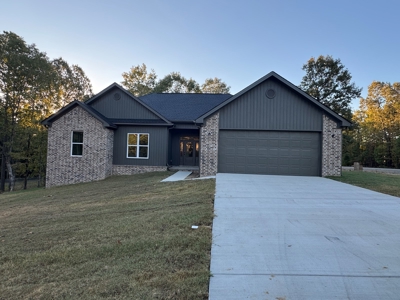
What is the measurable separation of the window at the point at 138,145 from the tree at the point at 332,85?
26.4 m

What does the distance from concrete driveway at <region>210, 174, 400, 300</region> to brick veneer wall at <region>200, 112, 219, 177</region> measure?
19.9 feet

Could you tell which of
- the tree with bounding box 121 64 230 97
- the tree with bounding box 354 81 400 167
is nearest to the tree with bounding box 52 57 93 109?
the tree with bounding box 121 64 230 97

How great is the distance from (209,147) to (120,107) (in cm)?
714

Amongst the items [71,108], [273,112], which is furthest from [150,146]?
[273,112]

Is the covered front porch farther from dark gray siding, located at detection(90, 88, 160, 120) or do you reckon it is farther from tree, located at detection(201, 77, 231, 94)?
tree, located at detection(201, 77, 231, 94)

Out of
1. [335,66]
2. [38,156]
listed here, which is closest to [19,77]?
[38,156]

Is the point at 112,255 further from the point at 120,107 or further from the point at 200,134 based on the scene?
the point at 120,107

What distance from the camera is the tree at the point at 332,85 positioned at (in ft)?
110

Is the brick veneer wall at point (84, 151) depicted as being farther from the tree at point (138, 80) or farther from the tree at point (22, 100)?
the tree at point (138, 80)

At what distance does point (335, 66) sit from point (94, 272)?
38.3 metres

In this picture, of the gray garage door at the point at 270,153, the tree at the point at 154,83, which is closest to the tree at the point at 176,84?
the tree at the point at 154,83

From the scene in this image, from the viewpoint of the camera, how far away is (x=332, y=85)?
Answer: 33875 mm

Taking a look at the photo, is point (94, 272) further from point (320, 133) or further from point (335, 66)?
point (335, 66)

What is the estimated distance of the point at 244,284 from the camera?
2.87 metres
